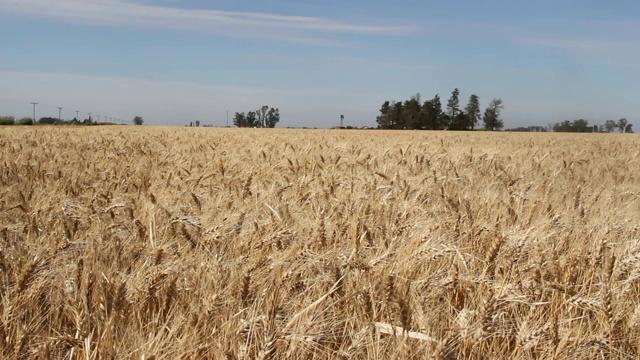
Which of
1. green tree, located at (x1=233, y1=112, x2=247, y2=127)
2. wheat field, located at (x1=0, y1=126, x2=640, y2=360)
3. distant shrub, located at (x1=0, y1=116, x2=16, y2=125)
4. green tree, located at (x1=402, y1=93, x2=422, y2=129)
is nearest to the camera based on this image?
A: wheat field, located at (x1=0, y1=126, x2=640, y2=360)

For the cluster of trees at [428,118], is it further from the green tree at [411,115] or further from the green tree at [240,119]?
the green tree at [240,119]

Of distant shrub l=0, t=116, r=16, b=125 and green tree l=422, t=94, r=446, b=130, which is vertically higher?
green tree l=422, t=94, r=446, b=130

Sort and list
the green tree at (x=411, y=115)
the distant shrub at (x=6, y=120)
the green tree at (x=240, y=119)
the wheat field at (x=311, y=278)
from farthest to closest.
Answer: the green tree at (x=240, y=119) < the green tree at (x=411, y=115) < the distant shrub at (x=6, y=120) < the wheat field at (x=311, y=278)

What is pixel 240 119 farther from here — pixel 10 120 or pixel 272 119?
pixel 10 120

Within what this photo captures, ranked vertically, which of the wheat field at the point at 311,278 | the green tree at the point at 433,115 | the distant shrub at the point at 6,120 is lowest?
the wheat field at the point at 311,278

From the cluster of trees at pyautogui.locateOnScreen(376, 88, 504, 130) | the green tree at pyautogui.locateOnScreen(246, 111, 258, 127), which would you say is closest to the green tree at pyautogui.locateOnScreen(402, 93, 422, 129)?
the cluster of trees at pyautogui.locateOnScreen(376, 88, 504, 130)

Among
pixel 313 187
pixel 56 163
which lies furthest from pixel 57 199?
pixel 56 163

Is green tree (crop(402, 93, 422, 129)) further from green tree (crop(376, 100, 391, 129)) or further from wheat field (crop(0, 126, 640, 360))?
wheat field (crop(0, 126, 640, 360))

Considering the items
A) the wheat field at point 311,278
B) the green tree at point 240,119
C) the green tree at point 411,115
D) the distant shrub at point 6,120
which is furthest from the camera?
the green tree at point 240,119

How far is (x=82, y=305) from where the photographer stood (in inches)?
55.6

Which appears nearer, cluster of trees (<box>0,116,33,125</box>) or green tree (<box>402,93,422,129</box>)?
cluster of trees (<box>0,116,33,125</box>)

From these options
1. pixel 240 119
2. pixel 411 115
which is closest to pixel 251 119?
pixel 240 119

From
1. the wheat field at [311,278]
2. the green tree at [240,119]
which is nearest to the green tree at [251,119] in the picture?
the green tree at [240,119]

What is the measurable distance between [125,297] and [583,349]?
133 centimetres
